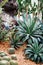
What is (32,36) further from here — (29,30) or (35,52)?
(35,52)

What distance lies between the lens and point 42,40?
8.58m

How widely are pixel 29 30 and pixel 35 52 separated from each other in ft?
3.63

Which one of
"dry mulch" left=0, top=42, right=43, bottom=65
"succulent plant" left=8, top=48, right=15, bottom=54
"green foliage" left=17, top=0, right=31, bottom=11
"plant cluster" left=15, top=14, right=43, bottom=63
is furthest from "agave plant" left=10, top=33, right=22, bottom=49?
"green foliage" left=17, top=0, right=31, bottom=11

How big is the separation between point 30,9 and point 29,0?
64cm

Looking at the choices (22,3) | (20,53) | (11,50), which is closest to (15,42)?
(20,53)

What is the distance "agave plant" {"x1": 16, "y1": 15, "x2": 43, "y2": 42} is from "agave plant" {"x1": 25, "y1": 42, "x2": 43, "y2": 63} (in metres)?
0.42

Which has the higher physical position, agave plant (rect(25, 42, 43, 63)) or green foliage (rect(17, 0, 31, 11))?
green foliage (rect(17, 0, 31, 11))

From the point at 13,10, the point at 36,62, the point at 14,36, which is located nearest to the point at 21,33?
the point at 14,36

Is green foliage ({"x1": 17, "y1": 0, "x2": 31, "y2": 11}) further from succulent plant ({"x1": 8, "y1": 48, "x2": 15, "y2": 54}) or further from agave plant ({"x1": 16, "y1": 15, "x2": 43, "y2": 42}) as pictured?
succulent plant ({"x1": 8, "y1": 48, "x2": 15, "y2": 54})

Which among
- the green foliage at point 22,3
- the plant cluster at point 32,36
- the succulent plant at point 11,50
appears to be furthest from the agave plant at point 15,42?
the green foliage at point 22,3

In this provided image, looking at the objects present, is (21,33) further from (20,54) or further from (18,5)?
(18,5)

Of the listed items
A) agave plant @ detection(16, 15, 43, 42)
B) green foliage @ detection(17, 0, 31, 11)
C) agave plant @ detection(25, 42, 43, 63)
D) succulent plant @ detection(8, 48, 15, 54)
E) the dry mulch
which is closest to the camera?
the dry mulch

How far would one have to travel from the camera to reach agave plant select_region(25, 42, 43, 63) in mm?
7729

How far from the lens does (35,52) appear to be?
7848 mm
